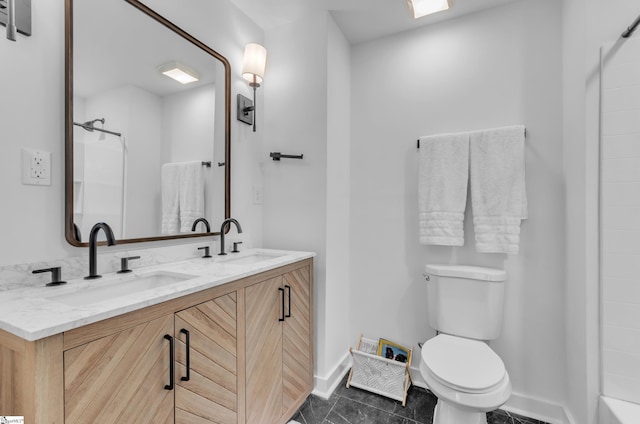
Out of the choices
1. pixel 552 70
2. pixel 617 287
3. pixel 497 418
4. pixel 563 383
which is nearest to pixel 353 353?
pixel 497 418

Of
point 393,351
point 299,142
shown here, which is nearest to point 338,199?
point 299,142

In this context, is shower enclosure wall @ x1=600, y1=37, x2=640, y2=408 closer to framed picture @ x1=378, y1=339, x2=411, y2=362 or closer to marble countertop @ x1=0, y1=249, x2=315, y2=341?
framed picture @ x1=378, y1=339, x2=411, y2=362

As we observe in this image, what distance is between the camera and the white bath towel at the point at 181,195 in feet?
4.91

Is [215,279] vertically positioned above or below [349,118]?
below

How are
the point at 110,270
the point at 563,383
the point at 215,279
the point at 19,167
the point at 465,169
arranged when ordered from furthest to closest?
the point at 465,169 < the point at 563,383 < the point at 110,270 < the point at 215,279 < the point at 19,167

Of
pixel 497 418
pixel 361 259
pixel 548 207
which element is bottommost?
pixel 497 418

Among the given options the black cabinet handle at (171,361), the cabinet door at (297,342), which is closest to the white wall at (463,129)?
the cabinet door at (297,342)

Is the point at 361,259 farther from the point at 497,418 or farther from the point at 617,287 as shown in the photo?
the point at 617,287

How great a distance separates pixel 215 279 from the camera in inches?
43.5

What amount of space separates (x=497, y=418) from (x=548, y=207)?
1246mm

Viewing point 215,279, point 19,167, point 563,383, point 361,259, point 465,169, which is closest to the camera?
point 19,167

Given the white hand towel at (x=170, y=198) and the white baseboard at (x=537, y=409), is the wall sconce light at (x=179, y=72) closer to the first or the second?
the white hand towel at (x=170, y=198)

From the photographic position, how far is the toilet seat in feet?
4.04

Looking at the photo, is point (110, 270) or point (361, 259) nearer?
point (110, 270)
